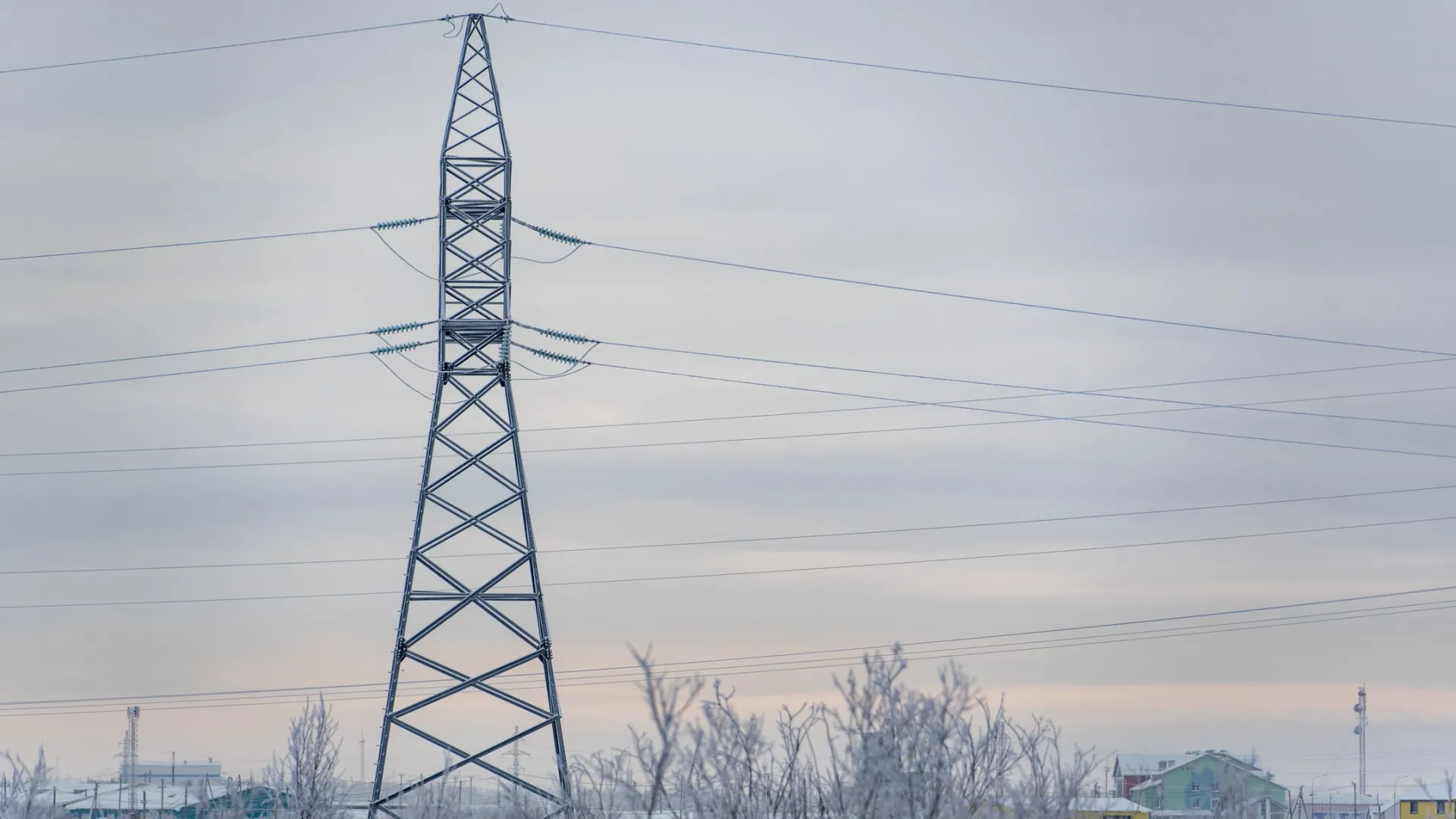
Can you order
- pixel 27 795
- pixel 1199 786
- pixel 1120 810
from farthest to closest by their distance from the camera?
pixel 1199 786 → pixel 1120 810 → pixel 27 795

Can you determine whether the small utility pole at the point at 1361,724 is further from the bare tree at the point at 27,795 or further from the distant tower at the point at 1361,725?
the bare tree at the point at 27,795

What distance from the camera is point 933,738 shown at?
27.3 m

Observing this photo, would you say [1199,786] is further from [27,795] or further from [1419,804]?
[27,795]

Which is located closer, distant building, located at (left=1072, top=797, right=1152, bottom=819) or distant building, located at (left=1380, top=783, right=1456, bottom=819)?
distant building, located at (left=1072, top=797, right=1152, bottom=819)

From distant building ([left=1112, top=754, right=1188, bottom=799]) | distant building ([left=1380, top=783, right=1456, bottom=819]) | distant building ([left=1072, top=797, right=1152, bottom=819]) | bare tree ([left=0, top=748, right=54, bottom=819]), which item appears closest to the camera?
bare tree ([left=0, top=748, right=54, bottom=819])

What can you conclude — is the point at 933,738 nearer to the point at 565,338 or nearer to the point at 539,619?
the point at 539,619

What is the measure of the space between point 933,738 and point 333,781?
17.8m

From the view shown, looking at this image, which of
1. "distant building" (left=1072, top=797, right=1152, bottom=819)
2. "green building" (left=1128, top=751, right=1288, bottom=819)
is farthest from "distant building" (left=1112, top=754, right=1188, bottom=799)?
"distant building" (left=1072, top=797, right=1152, bottom=819)

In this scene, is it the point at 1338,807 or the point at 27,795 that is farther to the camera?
the point at 1338,807

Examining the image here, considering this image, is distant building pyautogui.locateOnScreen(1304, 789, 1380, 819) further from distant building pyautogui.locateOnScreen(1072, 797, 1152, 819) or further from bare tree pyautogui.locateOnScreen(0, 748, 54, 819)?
bare tree pyautogui.locateOnScreen(0, 748, 54, 819)

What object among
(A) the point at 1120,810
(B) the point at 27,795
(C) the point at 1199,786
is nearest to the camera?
(B) the point at 27,795

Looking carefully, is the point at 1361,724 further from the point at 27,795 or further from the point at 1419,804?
the point at 27,795

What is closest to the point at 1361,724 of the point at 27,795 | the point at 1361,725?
A: the point at 1361,725

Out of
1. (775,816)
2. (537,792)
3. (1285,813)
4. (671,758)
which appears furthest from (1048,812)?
(1285,813)
